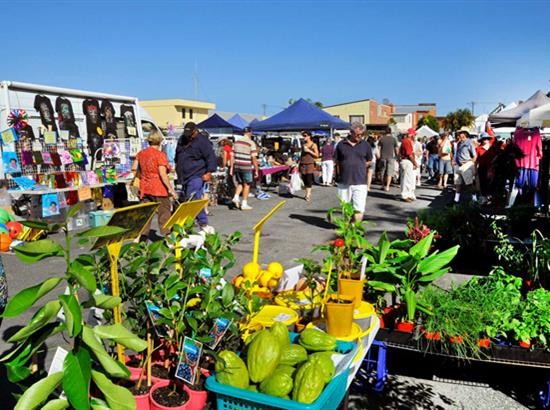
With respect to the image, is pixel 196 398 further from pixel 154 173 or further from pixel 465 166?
pixel 465 166

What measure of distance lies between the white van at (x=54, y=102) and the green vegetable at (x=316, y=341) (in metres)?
7.61

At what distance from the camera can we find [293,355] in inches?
91.6

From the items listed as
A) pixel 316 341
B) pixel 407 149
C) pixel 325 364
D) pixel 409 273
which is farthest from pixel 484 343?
pixel 407 149

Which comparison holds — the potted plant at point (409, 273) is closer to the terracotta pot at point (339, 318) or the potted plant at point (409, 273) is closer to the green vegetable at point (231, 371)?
the terracotta pot at point (339, 318)

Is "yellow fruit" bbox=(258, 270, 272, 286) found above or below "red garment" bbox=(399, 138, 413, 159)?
below

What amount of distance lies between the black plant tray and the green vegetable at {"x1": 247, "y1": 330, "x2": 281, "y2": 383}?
4.78ft

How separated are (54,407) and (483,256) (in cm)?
515

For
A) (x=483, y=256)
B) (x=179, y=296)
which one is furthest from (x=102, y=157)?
(x=179, y=296)

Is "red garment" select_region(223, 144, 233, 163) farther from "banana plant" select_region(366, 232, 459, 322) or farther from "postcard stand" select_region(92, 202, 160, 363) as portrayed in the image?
"postcard stand" select_region(92, 202, 160, 363)

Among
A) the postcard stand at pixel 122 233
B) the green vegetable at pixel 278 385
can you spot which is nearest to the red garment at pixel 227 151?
the postcard stand at pixel 122 233

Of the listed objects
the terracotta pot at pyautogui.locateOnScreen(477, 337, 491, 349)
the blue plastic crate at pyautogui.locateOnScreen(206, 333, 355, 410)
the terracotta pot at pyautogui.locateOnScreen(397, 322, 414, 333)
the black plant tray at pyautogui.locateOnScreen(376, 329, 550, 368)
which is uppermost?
the blue plastic crate at pyautogui.locateOnScreen(206, 333, 355, 410)

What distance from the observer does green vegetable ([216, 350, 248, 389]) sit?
216cm

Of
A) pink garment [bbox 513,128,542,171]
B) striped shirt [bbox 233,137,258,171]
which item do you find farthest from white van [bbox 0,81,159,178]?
pink garment [bbox 513,128,542,171]

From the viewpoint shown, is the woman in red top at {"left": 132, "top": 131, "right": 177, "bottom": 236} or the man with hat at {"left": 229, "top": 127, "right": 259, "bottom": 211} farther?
the man with hat at {"left": 229, "top": 127, "right": 259, "bottom": 211}
